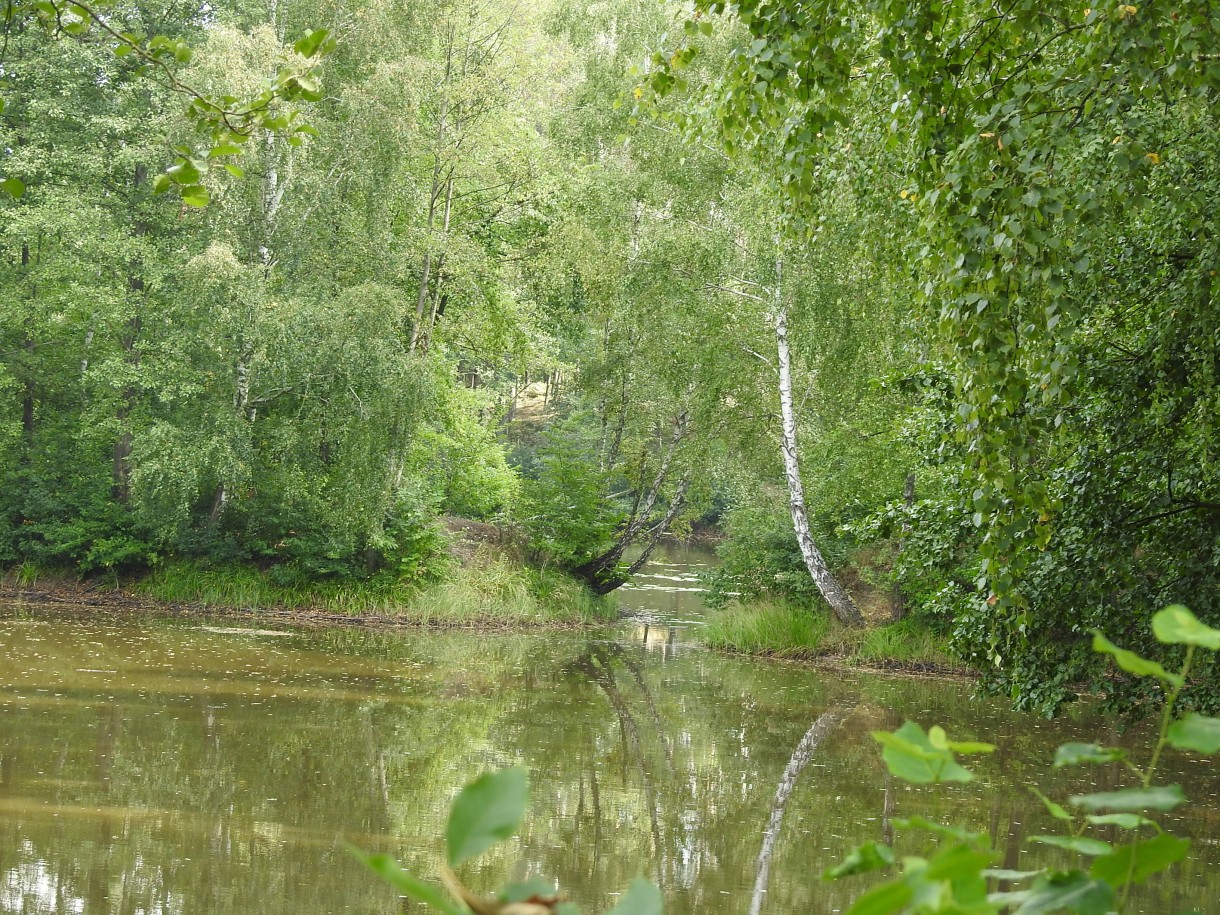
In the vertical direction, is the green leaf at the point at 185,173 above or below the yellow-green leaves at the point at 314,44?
below

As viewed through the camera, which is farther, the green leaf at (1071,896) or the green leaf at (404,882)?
the green leaf at (1071,896)

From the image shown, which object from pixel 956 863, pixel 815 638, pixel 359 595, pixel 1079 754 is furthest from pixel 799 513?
pixel 956 863

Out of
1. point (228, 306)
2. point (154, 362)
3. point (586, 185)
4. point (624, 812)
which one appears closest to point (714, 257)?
point (586, 185)

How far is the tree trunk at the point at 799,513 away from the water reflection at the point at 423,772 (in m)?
1.40

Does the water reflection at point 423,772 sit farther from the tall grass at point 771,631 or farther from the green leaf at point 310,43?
the green leaf at point 310,43

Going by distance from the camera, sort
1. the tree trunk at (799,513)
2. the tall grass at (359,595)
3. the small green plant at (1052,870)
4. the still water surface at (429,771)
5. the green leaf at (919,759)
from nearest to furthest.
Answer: the small green plant at (1052,870) < the green leaf at (919,759) < the still water surface at (429,771) < the tree trunk at (799,513) < the tall grass at (359,595)

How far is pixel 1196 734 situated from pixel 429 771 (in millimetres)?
7643

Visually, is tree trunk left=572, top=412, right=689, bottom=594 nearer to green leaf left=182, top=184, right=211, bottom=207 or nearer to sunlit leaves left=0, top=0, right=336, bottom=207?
sunlit leaves left=0, top=0, right=336, bottom=207

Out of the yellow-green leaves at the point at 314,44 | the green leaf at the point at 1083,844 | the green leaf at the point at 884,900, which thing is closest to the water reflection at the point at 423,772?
the yellow-green leaves at the point at 314,44

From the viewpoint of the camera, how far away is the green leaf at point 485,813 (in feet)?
1.72

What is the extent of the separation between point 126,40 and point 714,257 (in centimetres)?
1216

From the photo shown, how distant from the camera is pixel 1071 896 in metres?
0.67

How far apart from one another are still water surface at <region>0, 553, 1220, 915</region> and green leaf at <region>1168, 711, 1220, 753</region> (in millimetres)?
2170

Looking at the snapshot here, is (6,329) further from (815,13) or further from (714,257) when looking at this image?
(815,13)
